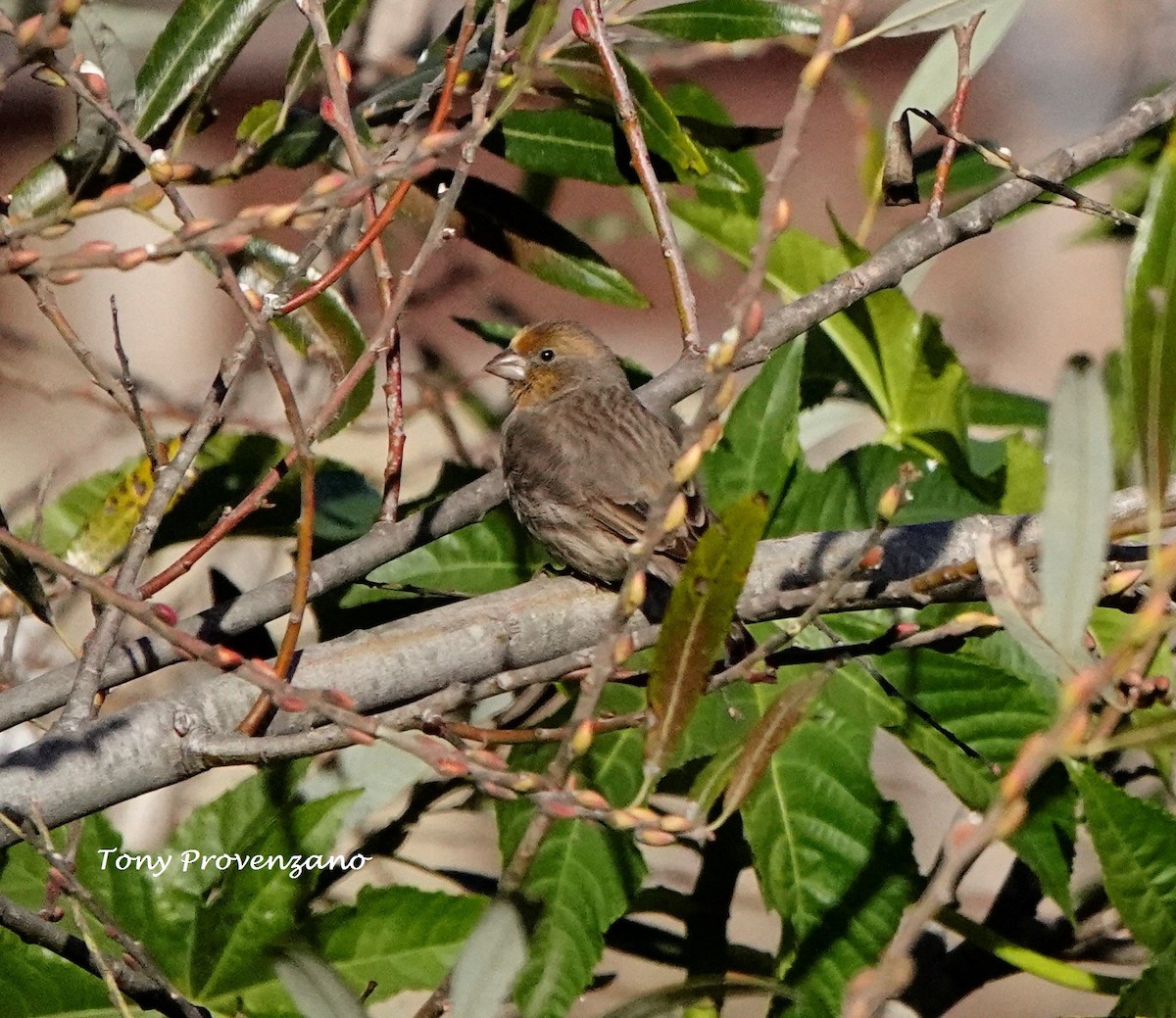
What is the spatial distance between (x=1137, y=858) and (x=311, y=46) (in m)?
2.16

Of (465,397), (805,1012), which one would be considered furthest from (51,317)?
(465,397)

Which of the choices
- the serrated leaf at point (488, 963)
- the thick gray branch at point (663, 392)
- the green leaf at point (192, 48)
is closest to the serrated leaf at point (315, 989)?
the serrated leaf at point (488, 963)

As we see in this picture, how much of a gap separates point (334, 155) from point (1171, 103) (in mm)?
1736

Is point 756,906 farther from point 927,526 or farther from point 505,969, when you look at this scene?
point 505,969

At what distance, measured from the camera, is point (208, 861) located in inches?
108

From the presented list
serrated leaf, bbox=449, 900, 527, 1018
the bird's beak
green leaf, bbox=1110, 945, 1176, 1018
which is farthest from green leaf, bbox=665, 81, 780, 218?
serrated leaf, bbox=449, 900, 527, 1018

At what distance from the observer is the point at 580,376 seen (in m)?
5.14

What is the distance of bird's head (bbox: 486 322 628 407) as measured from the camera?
512 cm

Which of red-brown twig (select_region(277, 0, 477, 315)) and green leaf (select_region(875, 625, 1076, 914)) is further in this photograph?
green leaf (select_region(875, 625, 1076, 914))

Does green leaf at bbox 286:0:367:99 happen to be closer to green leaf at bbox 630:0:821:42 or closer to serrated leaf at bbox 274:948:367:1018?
green leaf at bbox 630:0:821:42

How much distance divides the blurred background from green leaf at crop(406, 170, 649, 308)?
175 mm

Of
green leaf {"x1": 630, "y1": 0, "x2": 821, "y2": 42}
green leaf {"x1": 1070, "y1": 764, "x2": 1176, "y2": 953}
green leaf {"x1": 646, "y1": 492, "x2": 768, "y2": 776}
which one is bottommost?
green leaf {"x1": 1070, "y1": 764, "x2": 1176, "y2": 953}

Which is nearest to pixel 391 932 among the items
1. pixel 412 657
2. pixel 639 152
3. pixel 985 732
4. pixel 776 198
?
pixel 412 657

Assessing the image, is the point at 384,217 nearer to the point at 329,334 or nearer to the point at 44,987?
the point at 329,334
